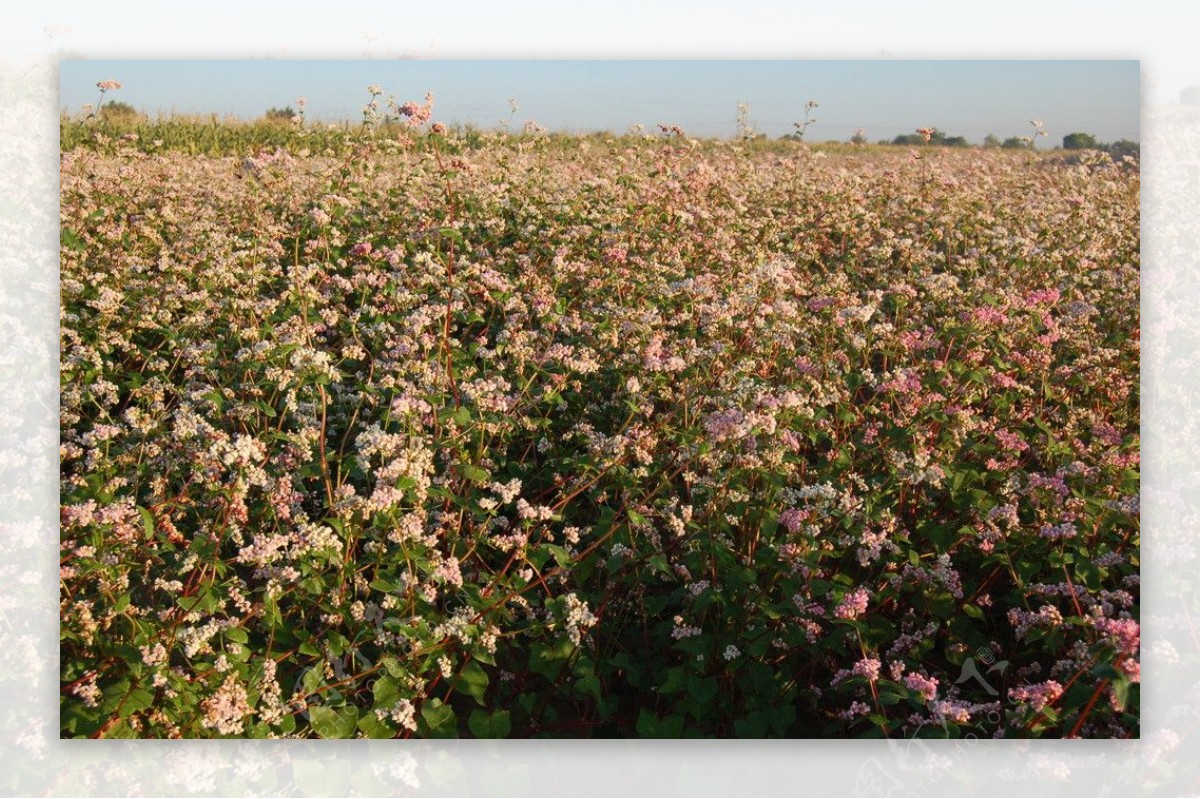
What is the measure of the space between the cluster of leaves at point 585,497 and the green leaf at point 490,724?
1 cm

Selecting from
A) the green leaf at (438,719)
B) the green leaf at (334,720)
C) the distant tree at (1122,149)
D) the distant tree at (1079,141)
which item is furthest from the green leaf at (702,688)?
the distant tree at (1079,141)

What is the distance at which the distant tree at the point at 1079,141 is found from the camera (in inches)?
142

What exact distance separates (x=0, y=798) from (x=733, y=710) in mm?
1861

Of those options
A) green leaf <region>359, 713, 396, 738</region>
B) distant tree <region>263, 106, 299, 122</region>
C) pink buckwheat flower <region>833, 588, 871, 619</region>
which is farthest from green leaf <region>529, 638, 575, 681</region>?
distant tree <region>263, 106, 299, 122</region>

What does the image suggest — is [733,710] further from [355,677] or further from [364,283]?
[364,283]

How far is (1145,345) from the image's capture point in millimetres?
3154

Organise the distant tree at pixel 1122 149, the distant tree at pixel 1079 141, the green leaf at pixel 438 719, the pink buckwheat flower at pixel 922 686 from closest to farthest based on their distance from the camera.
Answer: the pink buckwheat flower at pixel 922 686
the green leaf at pixel 438 719
the distant tree at pixel 1122 149
the distant tree at pixel 1079 141

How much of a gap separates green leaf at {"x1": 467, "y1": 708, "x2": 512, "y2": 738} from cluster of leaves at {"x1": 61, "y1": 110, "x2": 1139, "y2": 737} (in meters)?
0.01

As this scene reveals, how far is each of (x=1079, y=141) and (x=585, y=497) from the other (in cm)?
215

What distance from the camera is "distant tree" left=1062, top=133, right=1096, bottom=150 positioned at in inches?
142

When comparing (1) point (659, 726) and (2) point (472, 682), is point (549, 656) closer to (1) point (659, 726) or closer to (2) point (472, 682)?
(2) point (472, 682)

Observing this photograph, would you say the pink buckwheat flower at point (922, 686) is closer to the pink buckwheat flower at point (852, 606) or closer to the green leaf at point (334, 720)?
the pink buckwheat flower at point (852, 606)

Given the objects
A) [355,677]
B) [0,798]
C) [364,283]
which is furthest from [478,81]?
[0,798]

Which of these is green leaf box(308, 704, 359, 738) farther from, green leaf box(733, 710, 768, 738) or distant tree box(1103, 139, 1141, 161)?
distant tree box(1103, 139, 1141, 161)
